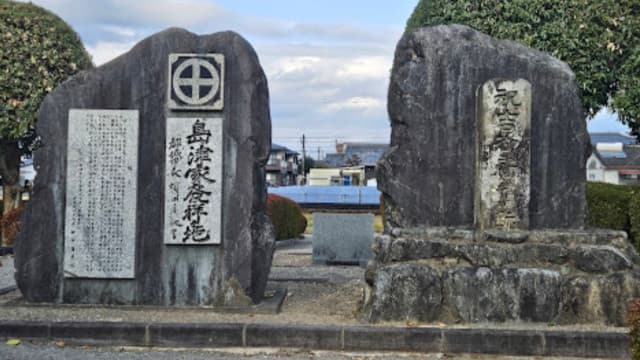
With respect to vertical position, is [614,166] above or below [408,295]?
above

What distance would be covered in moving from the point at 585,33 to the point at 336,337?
10265 millimetres

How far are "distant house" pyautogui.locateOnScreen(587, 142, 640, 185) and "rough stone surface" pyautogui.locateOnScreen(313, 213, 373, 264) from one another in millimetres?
36507

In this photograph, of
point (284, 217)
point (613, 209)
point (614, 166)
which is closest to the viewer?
point (613, 209)

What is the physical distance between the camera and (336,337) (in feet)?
21.2

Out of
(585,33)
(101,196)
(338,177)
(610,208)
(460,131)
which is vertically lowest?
(610,208)

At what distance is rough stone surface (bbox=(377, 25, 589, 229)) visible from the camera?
7.55 m

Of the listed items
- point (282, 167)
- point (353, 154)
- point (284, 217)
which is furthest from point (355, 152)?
point (284, 217)

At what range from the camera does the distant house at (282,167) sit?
60.1 m

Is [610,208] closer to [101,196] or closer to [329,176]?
[101,196]

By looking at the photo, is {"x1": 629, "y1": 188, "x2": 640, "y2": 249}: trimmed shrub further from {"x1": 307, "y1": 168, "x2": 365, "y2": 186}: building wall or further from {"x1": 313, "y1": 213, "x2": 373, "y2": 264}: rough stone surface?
{"x1": 307, "y1": 168, "x2": 365, "y2": 186}: building wall

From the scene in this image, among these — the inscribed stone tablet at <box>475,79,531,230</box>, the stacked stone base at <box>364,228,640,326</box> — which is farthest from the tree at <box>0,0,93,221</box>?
the inscribed stone tablet at <box>475,79,531,230</box>

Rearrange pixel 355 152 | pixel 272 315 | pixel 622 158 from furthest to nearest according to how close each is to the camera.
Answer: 1. pixel 355 152
2. pixel 622 158
3. pixel 272 315

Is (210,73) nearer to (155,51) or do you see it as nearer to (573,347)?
(155,51)

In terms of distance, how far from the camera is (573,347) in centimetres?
627
